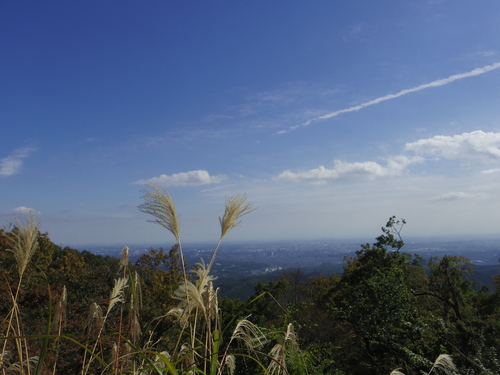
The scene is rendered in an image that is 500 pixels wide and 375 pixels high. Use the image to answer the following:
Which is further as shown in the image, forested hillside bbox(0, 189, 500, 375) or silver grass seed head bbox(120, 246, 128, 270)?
forested hillside bbox(0, 189, 500, 375)

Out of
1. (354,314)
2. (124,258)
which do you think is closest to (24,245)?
(124,258)

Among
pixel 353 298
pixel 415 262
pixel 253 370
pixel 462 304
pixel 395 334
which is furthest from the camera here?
pixel 415 262

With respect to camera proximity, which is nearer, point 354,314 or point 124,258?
point 124,258

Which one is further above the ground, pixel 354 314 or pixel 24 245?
pixel 24 245

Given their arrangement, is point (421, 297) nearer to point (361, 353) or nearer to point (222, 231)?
point (361, 353)

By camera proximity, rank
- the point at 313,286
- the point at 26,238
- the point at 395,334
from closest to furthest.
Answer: the point at 26,238, the point at 395,334, the point at 313,286

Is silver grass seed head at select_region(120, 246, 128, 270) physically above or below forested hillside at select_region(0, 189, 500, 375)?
above

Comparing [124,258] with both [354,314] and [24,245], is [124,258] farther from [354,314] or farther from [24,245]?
[354,314]

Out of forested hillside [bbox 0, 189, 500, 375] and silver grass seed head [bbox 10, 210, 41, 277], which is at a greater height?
silver grass seed head [bbox 10, 210, 41, 277]

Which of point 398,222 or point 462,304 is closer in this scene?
point 462,304

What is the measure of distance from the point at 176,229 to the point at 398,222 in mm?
16796

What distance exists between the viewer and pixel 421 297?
1479cm

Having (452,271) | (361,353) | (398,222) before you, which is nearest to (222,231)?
(361,353)

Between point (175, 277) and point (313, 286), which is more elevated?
point (175, 277)
